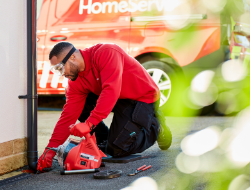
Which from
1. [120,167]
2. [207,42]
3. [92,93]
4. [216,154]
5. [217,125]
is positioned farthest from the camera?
[207,42]

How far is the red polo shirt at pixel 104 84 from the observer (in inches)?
113

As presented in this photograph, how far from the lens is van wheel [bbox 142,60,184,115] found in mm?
5258

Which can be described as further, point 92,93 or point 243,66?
point 243,66

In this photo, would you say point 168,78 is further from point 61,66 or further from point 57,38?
point 61,66

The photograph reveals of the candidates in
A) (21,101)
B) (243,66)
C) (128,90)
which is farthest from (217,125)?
(21,101)

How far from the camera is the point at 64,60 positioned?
117 inches

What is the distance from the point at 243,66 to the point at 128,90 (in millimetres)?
2472

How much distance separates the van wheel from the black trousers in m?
1.97

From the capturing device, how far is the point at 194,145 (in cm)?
364

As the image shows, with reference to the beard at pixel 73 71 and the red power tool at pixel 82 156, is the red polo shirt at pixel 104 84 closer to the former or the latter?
the beard at pixel 73 71

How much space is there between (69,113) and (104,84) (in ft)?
1.88

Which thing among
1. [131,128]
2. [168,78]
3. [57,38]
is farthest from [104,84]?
[57,38]

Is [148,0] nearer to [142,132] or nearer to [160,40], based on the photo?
[160,40]

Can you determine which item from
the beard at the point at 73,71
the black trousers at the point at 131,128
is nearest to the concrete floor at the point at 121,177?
the black trousers at the point at 131,128
